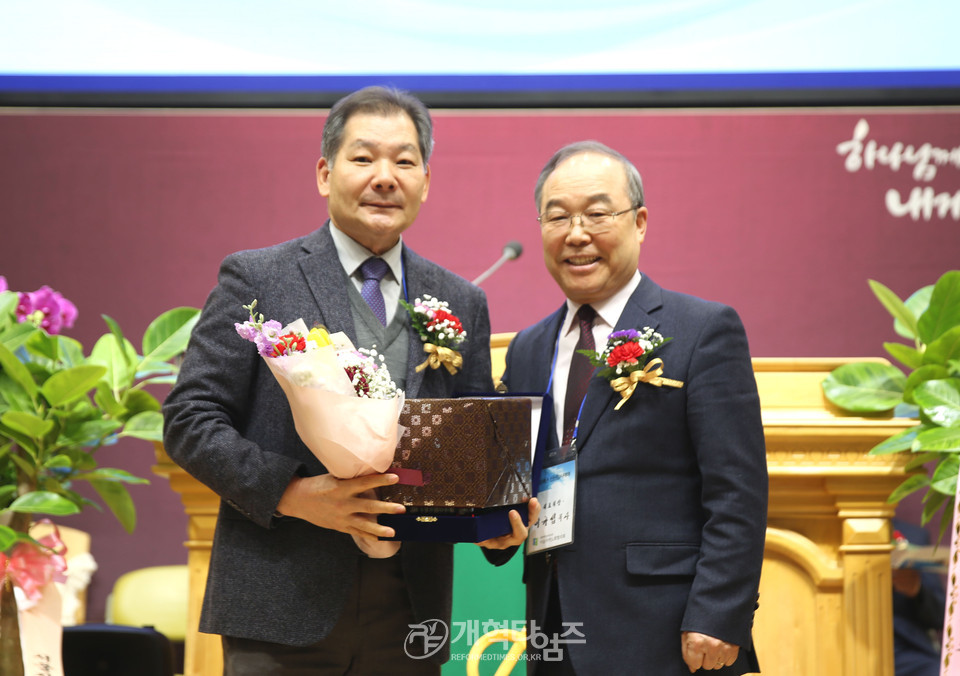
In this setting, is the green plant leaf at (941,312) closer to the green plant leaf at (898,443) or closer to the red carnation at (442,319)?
the green plant leaf at (898,443)

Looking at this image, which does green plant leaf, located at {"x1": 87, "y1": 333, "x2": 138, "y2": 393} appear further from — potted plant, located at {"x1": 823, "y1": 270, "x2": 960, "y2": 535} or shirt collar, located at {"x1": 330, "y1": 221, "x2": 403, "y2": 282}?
potted plant, located at {"x1": 823, "y1": 270, "x2": 960, "y2": 535}

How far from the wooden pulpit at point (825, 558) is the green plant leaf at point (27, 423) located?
0.34 meters

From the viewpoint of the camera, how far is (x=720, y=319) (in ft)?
5.92

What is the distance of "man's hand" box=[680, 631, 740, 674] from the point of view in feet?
5.36

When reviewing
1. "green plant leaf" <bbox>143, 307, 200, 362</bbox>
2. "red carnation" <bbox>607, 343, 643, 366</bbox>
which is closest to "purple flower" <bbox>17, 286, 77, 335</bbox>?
"green plant leaf" <bbox>143, 307, 200, 362</bbox>

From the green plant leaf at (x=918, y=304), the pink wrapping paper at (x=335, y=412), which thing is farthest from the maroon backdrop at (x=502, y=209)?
the pink wrapping paper at (x=335, y=412)

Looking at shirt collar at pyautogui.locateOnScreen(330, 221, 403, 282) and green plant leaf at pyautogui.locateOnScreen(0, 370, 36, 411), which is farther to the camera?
green plant leaf at pyautogui.locateOnScreen(0, 370, 36, 411)

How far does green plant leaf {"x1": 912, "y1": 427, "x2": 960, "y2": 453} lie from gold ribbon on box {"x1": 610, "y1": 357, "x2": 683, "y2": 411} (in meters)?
0.70

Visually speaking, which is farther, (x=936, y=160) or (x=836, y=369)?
(x=936, y=160)

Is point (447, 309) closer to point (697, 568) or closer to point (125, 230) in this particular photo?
point (697, 568)

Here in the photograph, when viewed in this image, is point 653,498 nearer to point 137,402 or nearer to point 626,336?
point 626,336

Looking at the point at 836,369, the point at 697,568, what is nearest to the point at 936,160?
the point at 836,369

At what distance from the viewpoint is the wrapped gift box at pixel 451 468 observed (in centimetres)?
146

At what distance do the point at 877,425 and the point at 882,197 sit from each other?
2.21 meters
